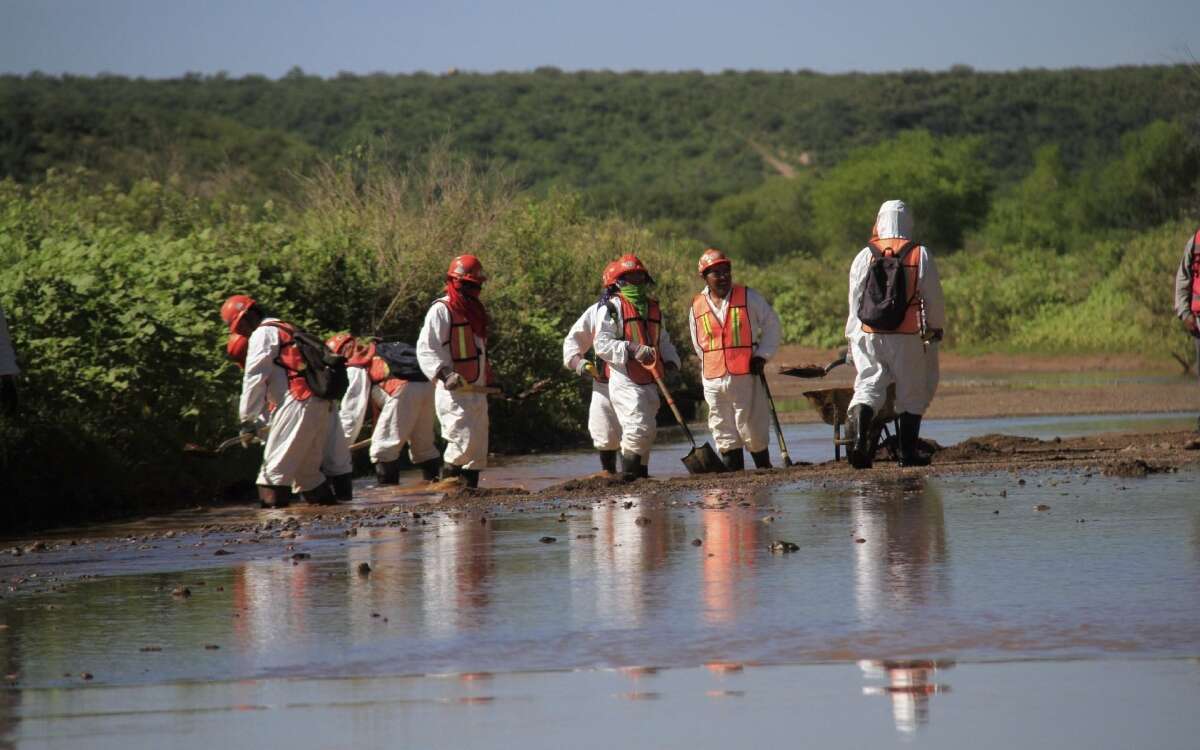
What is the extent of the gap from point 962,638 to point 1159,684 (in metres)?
1.06

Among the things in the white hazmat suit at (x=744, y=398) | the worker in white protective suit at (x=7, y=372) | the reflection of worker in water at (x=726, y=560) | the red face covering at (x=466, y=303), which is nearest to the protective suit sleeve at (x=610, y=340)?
the white hazmat suit at (x=744, y=398)

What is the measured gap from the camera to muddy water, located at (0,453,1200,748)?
636 centimetres

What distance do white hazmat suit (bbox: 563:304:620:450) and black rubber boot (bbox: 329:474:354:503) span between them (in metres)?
2.02

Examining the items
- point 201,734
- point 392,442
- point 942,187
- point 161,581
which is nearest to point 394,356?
point 392,442

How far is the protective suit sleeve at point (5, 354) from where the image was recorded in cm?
1353

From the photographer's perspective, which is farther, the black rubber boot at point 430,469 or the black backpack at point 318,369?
the black rubber boot at point 430,469

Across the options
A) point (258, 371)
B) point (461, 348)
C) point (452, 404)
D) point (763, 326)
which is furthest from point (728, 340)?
point (258, 371)

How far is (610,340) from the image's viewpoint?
1548cm

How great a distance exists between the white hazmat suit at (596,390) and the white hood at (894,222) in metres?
2.48

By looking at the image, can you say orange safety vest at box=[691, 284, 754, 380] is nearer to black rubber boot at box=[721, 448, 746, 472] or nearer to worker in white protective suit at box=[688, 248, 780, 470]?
worker in white protective suit at box=[688, 248, 780, 470]

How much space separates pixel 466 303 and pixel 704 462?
7.69 feet

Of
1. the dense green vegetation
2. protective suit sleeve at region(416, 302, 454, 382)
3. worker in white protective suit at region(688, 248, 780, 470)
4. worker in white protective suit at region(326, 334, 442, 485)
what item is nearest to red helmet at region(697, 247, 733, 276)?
worker in white protective suit at region(688, 248, 780, 470)

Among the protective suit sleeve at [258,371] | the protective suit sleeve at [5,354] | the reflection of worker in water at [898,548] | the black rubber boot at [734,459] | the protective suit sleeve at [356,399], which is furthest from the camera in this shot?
the protective suit sleeve at [356,399]

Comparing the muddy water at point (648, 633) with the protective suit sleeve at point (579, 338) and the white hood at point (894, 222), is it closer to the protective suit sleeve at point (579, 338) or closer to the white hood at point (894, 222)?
the white hood at point (894, 222)
